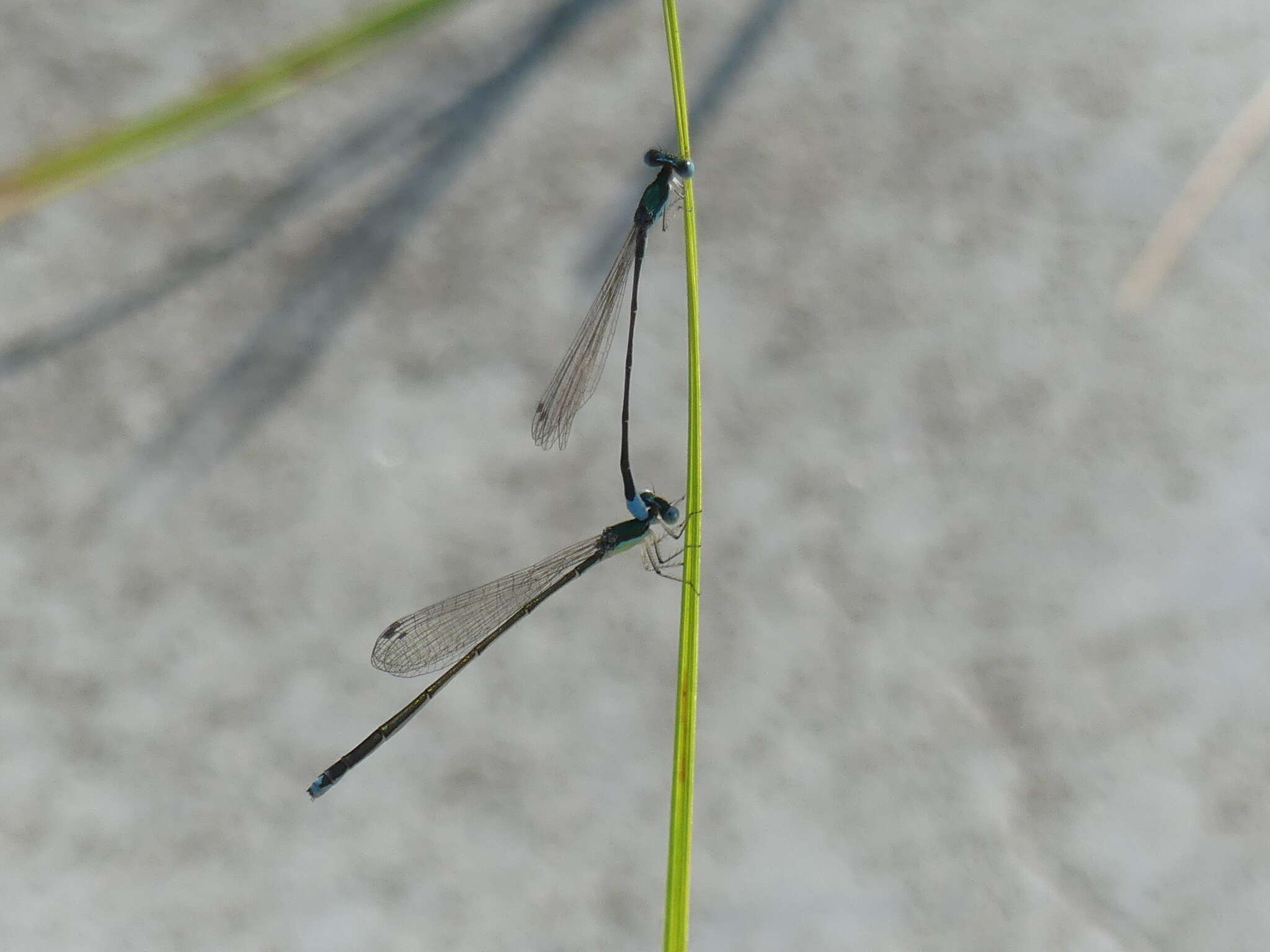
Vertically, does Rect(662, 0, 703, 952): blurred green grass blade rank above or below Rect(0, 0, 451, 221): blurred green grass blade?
below

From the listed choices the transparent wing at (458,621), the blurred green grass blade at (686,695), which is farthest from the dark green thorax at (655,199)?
the transparent wing at (458,621)

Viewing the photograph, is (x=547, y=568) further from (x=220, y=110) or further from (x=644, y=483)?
(x=220, y=110)

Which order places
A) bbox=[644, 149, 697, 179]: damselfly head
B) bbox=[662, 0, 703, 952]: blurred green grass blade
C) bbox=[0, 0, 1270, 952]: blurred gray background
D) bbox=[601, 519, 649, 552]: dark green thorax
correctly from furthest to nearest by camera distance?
bbox=[601, 519, 649, 552]: dark green thorax
bbox=[0, 0, 1270, 952]: blurred gray background
bbox=[644, 149, 697, 179]: damselfly head
bbox=[662, 0, 703, 952]: blurred green grass blade

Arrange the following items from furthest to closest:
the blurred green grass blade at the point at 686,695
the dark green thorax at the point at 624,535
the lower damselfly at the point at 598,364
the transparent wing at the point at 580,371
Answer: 1. the transparent wing at the point at 580,371
2. the lower damselfly at the point at 598,364
3. the dark green thorax at the point at 624,535
4. the blurred green grass blade at the point at 686,695

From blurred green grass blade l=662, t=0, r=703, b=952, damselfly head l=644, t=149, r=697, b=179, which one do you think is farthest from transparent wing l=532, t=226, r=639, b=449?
blurred green grass blade l=662, t=0, r=703, b=952

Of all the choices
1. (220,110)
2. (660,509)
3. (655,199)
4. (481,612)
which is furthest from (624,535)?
(220,110)

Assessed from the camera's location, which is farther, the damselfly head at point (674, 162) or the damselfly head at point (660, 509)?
the damselfly head at point (660, 509)

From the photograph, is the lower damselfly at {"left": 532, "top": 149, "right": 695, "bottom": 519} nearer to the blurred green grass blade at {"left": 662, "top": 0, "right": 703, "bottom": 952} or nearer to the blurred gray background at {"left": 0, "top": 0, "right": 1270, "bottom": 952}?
the blurred gray background at {"left": 0, "top": 0, "right": 1270, "bottom": 952}

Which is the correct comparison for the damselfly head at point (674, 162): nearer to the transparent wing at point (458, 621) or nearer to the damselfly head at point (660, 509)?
the damselfly head at point (660, 509)

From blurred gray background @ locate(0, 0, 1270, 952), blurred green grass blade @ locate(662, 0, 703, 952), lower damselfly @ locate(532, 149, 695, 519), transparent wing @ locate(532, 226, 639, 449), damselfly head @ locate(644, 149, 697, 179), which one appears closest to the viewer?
blurred green grass blade @ locate(662, 0, 703, 952)
